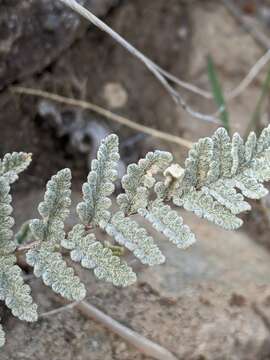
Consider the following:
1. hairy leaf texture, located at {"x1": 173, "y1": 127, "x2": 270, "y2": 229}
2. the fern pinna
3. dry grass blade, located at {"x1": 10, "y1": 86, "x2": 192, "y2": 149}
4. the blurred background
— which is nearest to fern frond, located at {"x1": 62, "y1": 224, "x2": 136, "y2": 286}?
the fern pinna

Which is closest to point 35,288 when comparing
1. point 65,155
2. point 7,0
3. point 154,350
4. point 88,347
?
point 88,347

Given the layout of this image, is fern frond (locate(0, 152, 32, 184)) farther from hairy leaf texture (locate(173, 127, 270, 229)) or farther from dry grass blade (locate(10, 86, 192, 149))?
dry grass blade (locate(10, 86, 192, 149))

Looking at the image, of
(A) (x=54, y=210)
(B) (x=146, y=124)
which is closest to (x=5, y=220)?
(A) (x=54, y=210)

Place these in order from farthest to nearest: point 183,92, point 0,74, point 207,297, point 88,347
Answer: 1. point 183,92
2. point 0,74
3. point 207,297
4. point 88,347

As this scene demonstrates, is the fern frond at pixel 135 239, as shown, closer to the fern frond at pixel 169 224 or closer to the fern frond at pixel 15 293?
the fern frond at pixel 169 224

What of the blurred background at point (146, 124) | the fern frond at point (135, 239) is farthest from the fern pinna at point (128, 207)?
the blurred background at point (146, 124)

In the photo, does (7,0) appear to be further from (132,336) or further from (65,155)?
(132,336)

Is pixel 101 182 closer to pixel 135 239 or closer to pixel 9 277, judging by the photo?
pixel 135 239
